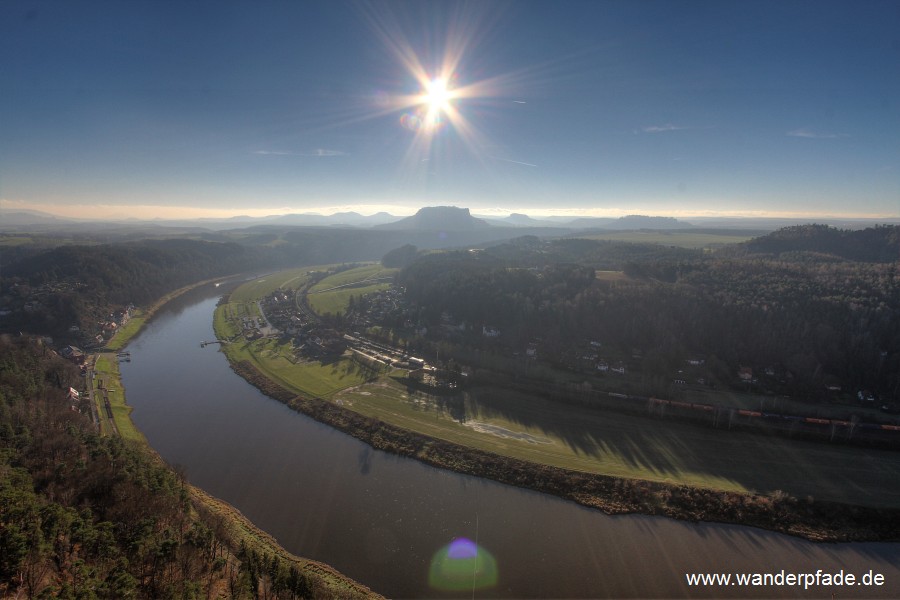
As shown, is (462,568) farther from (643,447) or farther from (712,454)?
(712,454)

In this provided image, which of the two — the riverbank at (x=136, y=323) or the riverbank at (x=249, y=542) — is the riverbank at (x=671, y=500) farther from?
the riverbank at (x=136, y=323)

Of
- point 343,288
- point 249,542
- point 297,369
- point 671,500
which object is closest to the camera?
point 249,542

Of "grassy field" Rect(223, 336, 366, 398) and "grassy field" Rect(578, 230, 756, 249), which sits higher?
"grassy field" Rect(578, 230, 756, 249)

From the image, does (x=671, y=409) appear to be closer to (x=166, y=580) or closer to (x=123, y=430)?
(x=166, y=580)

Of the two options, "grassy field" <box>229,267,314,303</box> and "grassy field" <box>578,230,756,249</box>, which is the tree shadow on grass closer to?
"grassy field" <box>229,267,314,303</box>

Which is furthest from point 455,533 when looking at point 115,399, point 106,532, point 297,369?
point 115,399

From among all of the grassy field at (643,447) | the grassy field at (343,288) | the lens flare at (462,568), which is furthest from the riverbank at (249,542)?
the grassy field at (343,288)

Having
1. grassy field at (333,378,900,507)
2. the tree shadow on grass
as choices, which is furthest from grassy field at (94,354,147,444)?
the tree shadow on grass
